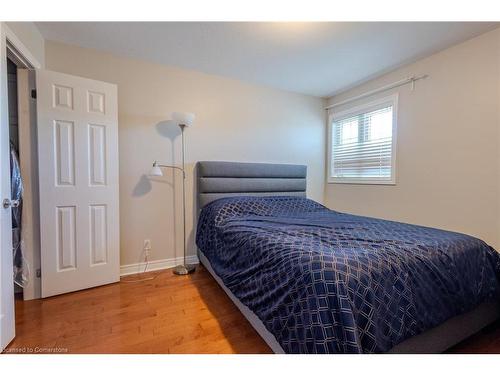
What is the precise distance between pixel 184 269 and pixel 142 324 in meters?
0.92

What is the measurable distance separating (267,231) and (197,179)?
1415mm

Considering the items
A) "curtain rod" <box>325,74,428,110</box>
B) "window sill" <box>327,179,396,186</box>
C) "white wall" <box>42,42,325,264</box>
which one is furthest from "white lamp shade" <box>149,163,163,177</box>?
"curtain rod" <box>325,74,428,110</box>

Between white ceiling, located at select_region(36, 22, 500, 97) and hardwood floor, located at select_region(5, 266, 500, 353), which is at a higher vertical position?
white ceiling, located at select_region(36, 22, 500, 97)

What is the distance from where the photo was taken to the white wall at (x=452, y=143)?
198 centimetres

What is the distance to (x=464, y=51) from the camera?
2.11 metres

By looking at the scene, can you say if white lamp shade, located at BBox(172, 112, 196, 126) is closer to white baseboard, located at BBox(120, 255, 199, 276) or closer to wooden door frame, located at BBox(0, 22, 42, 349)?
wooden door frame, located at BBox(0, 22, 42, 349)

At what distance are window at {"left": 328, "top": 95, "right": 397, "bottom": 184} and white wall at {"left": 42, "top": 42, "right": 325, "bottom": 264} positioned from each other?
2.76 feet

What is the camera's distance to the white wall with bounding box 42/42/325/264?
8.01 feet

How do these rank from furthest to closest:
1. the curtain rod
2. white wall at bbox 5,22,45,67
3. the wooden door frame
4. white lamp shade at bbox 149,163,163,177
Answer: the curtain rod < white lamp shade at bbox 149,163,163,177 < white wall at bbox 5,22,45,67 < the wooden door frame

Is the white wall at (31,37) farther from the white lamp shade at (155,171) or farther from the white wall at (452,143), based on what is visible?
the white wall at (452,143)

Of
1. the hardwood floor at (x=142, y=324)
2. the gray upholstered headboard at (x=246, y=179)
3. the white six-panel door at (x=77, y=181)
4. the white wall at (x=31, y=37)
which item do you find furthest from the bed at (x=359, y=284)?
the white wall at (x=31, y=37)

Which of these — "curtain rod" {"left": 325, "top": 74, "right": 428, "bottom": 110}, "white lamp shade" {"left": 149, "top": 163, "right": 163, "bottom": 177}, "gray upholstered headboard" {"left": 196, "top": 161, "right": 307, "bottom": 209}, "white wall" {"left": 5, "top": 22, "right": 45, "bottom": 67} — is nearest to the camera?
"white wall" {"left": 5, "top": 22, "right": 45, "bottom": 67}

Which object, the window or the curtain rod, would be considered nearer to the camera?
the curtain rod

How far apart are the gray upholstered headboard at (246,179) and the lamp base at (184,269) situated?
2.27 feet
